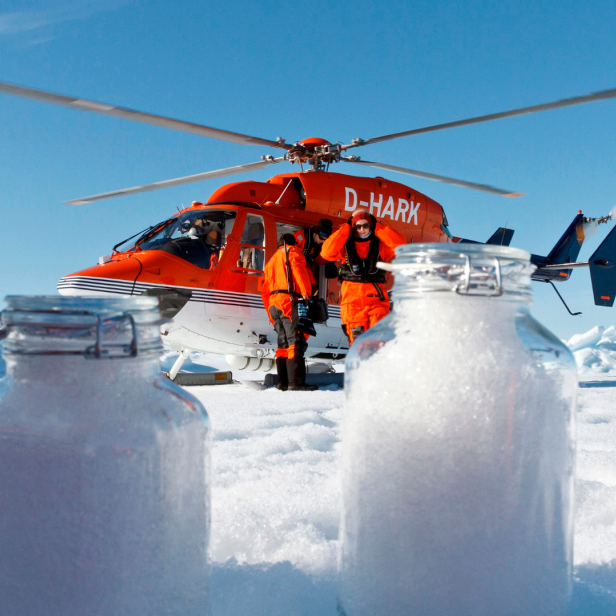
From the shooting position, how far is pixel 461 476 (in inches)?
29.0

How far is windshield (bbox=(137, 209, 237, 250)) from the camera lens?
18.9 feet

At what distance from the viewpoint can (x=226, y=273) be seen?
574 centimetres

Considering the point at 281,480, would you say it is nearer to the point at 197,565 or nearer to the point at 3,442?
the point at 197,565

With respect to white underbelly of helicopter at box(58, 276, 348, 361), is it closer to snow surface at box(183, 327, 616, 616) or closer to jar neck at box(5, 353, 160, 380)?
A: snow surface at box(183, 327, 616, 616)

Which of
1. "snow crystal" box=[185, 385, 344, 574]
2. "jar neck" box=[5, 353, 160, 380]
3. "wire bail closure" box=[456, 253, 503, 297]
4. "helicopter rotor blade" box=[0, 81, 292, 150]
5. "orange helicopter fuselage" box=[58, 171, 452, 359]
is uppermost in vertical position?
"helicopter rotor blade" box=[0, 81, 292, 150]

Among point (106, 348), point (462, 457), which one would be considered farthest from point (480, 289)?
point (106, 348)

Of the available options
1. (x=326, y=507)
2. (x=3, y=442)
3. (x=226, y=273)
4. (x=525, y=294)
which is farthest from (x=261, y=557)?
(x=226, y=273)

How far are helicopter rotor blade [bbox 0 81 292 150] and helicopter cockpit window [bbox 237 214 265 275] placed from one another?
2.71ft

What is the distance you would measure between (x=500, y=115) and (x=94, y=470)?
4766mm

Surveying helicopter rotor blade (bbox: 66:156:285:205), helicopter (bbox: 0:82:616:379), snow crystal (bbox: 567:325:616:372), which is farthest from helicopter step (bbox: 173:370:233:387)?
snow crystal (bbox: 567:325:616:372)

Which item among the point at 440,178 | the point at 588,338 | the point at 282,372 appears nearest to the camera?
the point at 282,372

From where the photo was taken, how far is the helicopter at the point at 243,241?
17.7 feet

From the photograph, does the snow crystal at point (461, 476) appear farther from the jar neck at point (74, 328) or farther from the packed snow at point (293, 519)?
the jar neck at point (74, 328)

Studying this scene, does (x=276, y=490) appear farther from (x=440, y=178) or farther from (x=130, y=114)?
(x=440, y=178)
